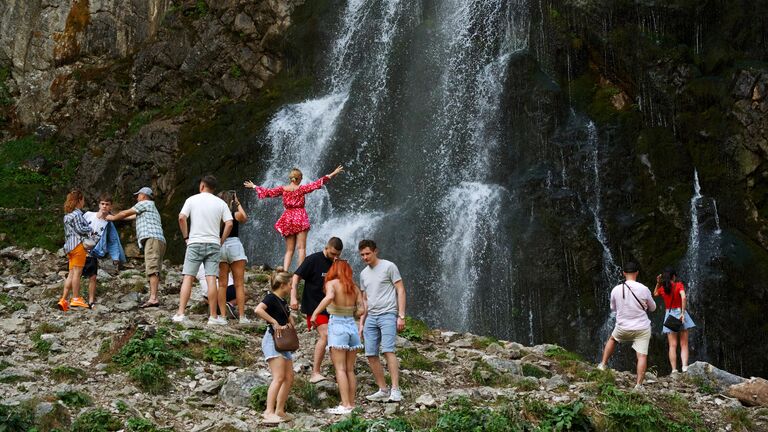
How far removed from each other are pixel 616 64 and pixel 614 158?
3.69m

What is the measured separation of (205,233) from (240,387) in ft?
9.10

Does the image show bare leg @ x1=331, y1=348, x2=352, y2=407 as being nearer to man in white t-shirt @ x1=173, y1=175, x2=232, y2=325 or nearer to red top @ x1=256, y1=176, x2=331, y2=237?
man in white t-shirt @ x1=173, y1=175, x2=232, y2=325

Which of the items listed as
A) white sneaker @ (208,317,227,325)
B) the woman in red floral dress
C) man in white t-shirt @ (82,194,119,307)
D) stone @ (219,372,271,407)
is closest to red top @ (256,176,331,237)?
the woman in red floral dress

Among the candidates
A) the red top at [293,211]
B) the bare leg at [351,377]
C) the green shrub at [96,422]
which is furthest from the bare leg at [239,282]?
the green shrub at [96,422]

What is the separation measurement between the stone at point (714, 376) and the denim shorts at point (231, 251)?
656cm

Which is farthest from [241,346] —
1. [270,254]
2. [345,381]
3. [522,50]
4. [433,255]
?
[522,50]

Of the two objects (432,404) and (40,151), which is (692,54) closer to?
(432,404)

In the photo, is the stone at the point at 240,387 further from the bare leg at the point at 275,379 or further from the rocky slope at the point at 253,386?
the bare leg at the point at 275,379

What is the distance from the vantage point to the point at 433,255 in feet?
70.4

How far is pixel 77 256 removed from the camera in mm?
13047

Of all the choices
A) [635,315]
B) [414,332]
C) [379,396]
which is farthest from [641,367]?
[379,396]

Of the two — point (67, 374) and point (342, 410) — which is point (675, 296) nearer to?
point (342, 410)

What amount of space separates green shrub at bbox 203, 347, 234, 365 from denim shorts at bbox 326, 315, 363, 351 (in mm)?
2076

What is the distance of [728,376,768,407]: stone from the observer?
11203 millimetres
